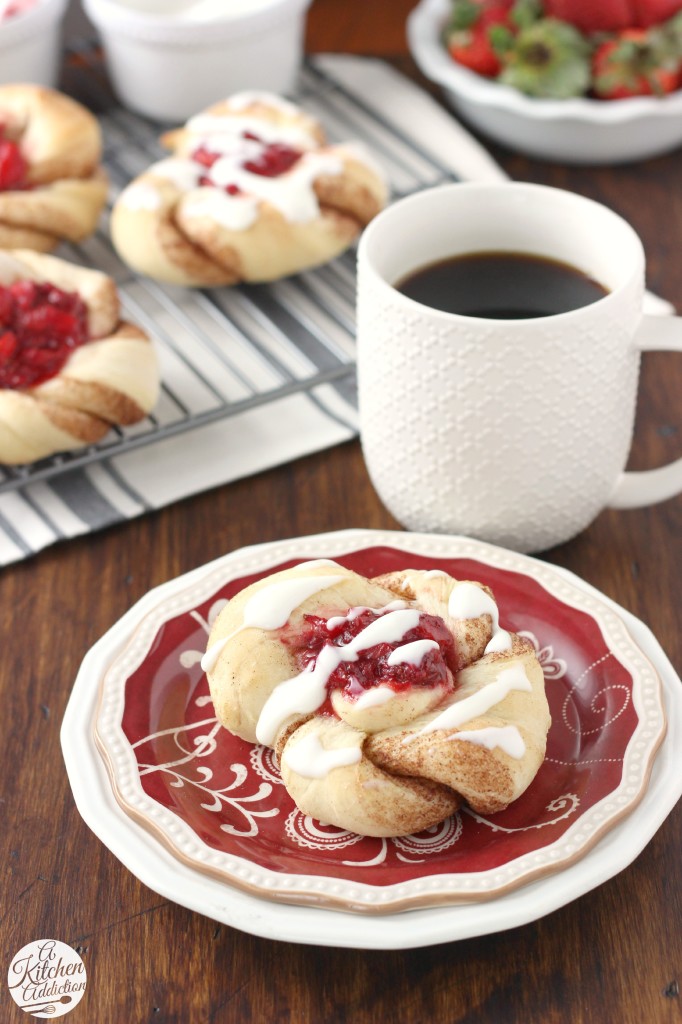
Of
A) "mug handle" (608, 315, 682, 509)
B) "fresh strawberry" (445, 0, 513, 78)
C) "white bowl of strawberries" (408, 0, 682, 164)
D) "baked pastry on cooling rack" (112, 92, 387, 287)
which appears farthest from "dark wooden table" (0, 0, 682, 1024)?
"fresh strawberry" (445, 0, 513, 78)

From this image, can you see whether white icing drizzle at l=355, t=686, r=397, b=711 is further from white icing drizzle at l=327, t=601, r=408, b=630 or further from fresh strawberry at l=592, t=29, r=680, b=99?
fresh strawberry at l=592, t=29, r=680, b=99

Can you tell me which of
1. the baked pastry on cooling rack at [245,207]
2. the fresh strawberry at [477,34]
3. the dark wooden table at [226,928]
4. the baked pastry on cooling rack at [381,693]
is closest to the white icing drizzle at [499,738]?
the baked pastry on cooling rack at [381,693]

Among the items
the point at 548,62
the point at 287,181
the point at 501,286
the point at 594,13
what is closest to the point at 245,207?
the point at 287,181

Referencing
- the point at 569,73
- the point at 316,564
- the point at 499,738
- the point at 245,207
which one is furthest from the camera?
the point at 569,73

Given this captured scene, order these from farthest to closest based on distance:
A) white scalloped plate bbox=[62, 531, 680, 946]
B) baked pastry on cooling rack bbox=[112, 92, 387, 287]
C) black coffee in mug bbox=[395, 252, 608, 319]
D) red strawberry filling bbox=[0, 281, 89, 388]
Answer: baked pastry on cooling rack bbox=[112, 92, 387, 287], red strawberry filling bbox=[0, 281, 89, 388], black coffee in mug bbox=[395, 252, 608, 319], white scalloped plate bbox=[62, 531, 680, 946]

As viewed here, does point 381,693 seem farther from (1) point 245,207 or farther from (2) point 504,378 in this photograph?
(1) point 245,207

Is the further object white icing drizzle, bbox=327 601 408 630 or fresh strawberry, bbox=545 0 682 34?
fresh strawberry, bbox=545 0 682 34
